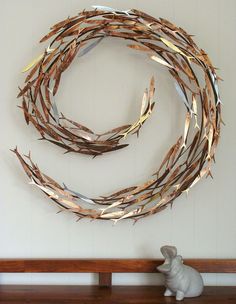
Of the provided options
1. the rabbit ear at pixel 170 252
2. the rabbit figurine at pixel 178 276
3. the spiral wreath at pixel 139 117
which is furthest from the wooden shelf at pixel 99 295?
the spiral wreath at pixel 139 117

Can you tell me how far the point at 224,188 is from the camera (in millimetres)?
1538

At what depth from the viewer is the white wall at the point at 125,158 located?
154cm

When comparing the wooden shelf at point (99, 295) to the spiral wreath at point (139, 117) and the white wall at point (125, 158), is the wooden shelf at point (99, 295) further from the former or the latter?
the spiral wreath at point (139, 117)

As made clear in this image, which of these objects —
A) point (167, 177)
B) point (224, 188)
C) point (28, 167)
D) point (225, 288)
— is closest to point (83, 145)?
point (28, 167)

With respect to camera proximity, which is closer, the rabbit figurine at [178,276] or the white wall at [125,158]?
the rabbit figurine at [178,276]

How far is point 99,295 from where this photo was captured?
1.45 metres

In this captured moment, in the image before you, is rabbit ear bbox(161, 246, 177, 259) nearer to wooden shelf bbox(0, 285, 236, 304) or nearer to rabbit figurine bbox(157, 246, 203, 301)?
rabbit figurine bbox(157, 246, 203, 301)

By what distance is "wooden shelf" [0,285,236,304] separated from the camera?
1.40 m

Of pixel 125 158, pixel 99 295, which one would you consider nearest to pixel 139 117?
pixel 125 158

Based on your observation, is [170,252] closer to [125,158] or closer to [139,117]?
[125,158]

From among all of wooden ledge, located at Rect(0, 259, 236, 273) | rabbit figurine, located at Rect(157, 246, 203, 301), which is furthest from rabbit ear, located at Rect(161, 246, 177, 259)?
wooden ledge, located at Rect(0, 259, 236, 273)

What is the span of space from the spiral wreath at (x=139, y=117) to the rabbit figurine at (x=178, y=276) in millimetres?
169

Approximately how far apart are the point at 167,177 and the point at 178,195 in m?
0.08

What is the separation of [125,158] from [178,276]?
0.44 meters
